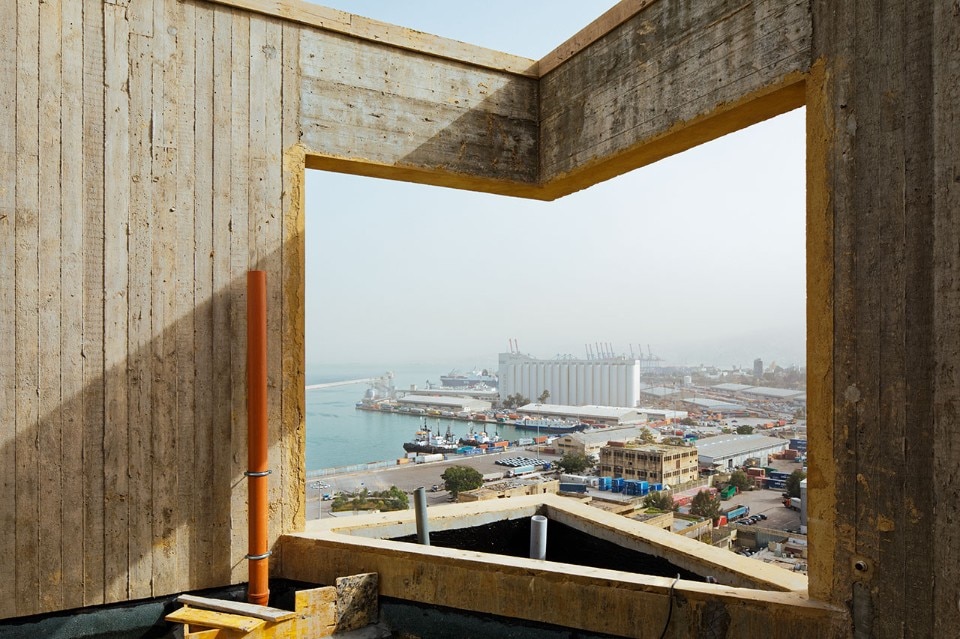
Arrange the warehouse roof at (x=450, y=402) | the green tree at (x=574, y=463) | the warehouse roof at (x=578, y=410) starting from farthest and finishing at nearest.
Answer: the warehouse roof at (x=450, y=402) → the warehouse roof at (x=578, y=410) → the green tree at (x=574, y=463)

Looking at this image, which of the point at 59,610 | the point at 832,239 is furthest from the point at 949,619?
the point at 59,610

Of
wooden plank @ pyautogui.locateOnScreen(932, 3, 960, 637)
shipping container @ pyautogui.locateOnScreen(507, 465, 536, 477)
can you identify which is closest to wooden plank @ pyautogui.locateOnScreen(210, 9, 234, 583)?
wooden plank @ pyautogui.locateOnScreen(932, 3, 960, 637)

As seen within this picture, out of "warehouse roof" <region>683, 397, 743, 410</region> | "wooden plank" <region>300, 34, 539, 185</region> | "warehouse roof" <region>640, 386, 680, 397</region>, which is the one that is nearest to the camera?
"wooden plank" <region>300, 34, 539, 185</region>

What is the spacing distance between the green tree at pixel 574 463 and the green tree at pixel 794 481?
8.68 feet

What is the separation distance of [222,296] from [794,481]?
131 inches

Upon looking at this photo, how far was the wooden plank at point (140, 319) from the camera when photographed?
122 inches

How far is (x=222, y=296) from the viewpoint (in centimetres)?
334

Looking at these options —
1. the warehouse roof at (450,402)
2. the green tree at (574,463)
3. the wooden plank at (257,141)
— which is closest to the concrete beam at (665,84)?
the wooden plank at (257,141)

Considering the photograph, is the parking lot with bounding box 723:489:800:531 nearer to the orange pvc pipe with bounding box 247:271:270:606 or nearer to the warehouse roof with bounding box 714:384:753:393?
the warehouse roof with bounding box 714:384:753:393

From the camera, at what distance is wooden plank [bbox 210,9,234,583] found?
10.8 feet

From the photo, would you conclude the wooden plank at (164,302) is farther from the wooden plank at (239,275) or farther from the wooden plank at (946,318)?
the wooden plank at (946,318)

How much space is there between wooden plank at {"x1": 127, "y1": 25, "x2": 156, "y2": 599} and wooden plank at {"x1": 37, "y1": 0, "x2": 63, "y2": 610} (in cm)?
31

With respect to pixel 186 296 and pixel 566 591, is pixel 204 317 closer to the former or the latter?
pixel 186 296

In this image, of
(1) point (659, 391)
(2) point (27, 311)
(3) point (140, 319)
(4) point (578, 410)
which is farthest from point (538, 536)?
(4) point (578, 410)
